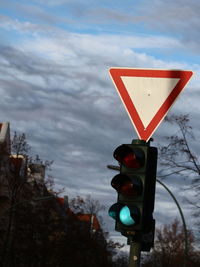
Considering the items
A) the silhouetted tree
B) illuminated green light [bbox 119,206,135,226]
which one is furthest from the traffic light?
the silhouetted tree

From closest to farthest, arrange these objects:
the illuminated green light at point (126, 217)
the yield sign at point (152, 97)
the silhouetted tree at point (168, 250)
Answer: the illuminated green light at point (126, 217), the yield sign at point (152, 97), the silhouetted tree at point (168, 250)

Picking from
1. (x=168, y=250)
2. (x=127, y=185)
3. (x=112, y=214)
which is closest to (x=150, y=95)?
(x=127, y=185)

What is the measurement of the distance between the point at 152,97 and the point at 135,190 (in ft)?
3.31

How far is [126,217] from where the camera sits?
Result: 6223 mm

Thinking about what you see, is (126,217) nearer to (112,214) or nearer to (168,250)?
(112,214)

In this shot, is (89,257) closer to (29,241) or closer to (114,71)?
(29,241)

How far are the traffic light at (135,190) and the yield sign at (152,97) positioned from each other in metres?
0.24

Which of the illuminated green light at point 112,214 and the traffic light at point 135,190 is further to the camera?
the illuminated green light at point 112,214

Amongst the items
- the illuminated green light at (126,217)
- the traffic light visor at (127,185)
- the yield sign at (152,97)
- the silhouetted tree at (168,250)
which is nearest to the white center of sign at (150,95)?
the yield sign at (152,97)

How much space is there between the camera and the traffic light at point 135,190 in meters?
6.22

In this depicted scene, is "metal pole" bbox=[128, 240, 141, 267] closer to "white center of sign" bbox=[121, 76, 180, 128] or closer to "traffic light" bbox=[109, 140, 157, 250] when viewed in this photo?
"traffic light" bbox=[109, 140, 157, 250]

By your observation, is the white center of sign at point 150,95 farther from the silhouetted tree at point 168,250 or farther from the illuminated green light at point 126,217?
the silhouetted tree at point 168,250

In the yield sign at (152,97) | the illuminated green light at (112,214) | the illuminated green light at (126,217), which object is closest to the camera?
the illuminated green light at (126,217)

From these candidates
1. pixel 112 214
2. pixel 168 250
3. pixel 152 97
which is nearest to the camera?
pixel 112 214
